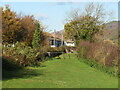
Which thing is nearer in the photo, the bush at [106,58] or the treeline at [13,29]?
the bush at [106,58]

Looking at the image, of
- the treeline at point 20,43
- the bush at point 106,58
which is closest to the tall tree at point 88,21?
the treeline at point 20,43

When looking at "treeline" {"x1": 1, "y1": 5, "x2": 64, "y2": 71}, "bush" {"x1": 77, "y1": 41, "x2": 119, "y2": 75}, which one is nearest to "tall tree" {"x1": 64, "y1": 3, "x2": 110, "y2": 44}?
"treeline" {"x1": 1, "y1": 5, "x2": 64, "y2": 71}

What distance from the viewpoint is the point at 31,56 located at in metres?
19.2

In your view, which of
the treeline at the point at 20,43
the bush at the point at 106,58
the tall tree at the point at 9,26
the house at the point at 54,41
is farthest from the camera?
the house at the point at 54,41

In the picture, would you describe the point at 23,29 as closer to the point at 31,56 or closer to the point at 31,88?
the point at 31,56

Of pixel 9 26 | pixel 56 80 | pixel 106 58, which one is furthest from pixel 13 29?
pixel 56 80

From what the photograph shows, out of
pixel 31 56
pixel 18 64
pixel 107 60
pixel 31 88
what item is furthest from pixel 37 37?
pixel 31 88

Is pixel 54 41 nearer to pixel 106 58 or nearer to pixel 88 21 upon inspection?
pixel 88 21

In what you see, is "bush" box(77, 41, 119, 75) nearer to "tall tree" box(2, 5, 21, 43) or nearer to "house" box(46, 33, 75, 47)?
"tall tree" box(2, 5, 21, 43)

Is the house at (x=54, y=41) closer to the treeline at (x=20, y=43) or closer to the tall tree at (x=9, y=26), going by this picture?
the treeline at (x=20, y=43)

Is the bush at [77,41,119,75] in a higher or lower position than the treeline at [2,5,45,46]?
lower

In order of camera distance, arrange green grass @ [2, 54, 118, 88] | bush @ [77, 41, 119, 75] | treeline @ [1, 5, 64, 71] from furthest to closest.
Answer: treeline @ [1, 5, 64, 71] → bush @ [77, 41, 119, 75] → green grass @ [2, 54, 118, 88]

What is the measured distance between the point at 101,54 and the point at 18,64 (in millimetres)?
7281

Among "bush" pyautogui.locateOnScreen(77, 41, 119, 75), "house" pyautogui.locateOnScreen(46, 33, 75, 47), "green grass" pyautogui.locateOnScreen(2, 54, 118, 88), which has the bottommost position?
"green grass" pyautogui.locateOnScreen(2, 54, 118, 88)
